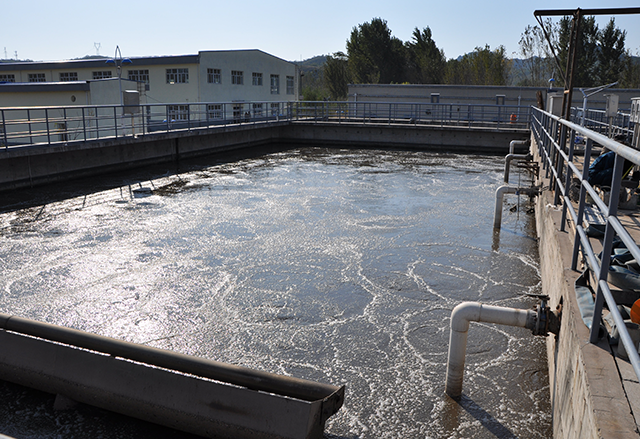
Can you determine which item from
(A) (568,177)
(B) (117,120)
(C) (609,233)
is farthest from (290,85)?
(C) (609,233)

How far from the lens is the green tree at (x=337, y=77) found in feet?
267

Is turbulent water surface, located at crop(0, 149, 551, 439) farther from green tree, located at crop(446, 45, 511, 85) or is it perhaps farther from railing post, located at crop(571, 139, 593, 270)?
green tree, located at crop(446, 45, 511, 85)

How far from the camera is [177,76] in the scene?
127 ft

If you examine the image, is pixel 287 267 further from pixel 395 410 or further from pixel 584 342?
pixel 584 342

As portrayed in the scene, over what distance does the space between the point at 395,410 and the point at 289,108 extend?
2694cm

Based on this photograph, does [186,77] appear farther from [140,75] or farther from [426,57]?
[426,57]

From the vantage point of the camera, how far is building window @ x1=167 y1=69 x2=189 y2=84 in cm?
3822

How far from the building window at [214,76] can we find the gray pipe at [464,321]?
120 feet

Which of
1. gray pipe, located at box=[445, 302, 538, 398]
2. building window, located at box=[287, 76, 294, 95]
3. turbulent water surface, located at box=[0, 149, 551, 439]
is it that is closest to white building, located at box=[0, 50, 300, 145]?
building window, located at box=[287, 76, 294, 95]

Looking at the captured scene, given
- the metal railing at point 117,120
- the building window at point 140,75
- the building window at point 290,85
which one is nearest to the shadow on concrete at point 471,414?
the metal railing at point 117,120

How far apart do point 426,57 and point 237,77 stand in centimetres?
4252

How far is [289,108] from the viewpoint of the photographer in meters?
Result: 30.6

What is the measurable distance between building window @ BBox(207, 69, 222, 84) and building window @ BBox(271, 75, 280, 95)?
24.7 feet

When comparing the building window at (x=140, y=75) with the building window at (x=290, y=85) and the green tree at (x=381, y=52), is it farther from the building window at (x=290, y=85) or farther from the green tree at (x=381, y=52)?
the green tree at (x=381, y=52)
